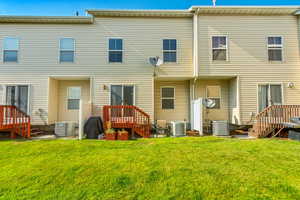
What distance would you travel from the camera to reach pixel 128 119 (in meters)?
7.68

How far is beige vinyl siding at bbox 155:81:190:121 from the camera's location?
9508 millimetres

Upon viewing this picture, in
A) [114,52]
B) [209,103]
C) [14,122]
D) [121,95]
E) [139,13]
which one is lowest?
[14,122]

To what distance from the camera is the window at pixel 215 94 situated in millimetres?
9453

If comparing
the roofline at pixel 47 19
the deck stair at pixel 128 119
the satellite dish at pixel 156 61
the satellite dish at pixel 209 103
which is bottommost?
the deck stair at pixel 128 119

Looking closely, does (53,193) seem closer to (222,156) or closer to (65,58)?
(222,156)

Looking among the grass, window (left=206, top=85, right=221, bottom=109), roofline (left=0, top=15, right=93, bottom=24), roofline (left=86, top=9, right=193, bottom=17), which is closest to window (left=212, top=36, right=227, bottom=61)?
window (left=206, top=85, right=221, bottom=109)

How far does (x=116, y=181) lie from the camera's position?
336cm

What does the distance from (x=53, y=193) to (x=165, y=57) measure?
777 cm

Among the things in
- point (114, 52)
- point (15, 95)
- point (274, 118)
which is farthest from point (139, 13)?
point (274, 118)

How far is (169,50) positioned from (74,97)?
6.10 meters

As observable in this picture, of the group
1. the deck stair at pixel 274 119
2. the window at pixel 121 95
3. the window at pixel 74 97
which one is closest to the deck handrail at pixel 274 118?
the deck stair at pixel 274 119

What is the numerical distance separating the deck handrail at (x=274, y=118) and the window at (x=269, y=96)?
1095 millimetres

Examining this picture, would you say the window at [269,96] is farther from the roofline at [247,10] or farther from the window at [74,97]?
the window at [74,97]

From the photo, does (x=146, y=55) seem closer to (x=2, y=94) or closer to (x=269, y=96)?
(x=269, y=96)
